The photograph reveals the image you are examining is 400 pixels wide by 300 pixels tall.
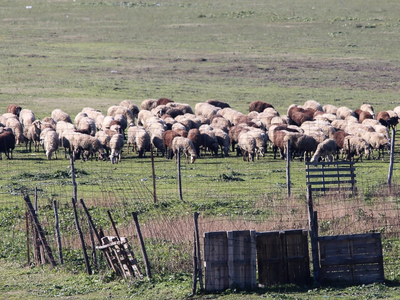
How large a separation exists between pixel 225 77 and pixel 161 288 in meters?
49.2

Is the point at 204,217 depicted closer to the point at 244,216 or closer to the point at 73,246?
the point at 244,216

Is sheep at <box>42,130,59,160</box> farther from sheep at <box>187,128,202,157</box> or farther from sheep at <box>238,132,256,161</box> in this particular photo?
sheep at <box>238,132,256,161</box>

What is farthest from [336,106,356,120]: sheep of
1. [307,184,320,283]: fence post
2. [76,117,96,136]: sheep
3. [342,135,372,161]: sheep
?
[307,184,320,283]: fence post

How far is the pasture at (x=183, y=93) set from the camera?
44.4 feet

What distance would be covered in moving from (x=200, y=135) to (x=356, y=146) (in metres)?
6.40

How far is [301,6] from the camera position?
102 m

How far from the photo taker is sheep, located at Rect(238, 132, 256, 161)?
94.5 feet

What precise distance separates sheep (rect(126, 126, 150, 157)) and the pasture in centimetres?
49

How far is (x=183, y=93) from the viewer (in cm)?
5216

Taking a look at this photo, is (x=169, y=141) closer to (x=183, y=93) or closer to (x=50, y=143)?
(x=50, y=143)

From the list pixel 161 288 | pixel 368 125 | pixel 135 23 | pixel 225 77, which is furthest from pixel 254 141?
pixel 135 23

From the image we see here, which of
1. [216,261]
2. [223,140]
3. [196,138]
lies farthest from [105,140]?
[216,261]

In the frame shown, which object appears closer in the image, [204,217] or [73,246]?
[73,246]

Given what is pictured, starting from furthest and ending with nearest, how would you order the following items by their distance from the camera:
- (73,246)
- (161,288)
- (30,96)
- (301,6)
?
(301,6) → (30,96) → (73,246) → (161,288)
